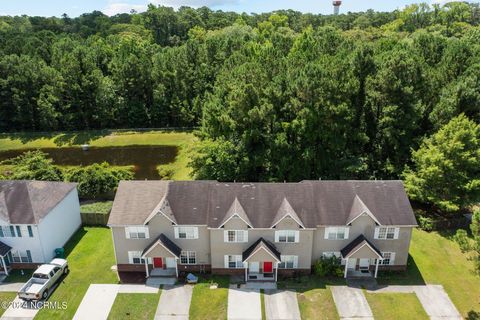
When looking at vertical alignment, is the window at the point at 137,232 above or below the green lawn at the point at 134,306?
above

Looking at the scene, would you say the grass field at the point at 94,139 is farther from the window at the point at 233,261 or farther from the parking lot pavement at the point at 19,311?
the parking lot pavement at the point at 19,311

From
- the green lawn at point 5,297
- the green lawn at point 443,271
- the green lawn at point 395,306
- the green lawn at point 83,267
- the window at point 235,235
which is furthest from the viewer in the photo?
the window at point 235,235

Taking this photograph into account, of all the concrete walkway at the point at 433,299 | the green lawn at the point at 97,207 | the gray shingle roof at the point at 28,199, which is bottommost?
the concrete walkway at the point at 433,299

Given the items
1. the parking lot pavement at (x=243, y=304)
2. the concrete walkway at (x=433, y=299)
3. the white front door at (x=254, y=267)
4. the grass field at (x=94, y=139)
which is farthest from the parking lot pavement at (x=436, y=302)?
the grass field at (x=94, y=139)

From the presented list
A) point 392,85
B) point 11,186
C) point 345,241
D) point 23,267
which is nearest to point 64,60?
point 11,186

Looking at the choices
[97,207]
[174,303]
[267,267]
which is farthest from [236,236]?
[97,207]

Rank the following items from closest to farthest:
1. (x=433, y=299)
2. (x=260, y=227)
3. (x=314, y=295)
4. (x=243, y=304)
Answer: (x=243, y=304) < (x=433, y=299) < (x=314, y=295) < (x=260, y=227)

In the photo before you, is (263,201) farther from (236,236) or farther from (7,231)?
(7,231)
